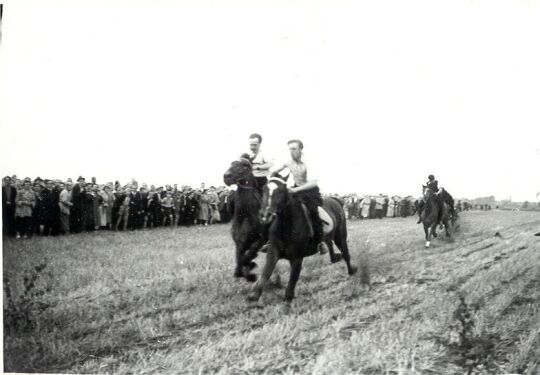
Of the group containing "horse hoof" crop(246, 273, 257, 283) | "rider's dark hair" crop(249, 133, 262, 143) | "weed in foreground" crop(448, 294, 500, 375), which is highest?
"rider's dark hair" crop(249, 133, 262, 143)

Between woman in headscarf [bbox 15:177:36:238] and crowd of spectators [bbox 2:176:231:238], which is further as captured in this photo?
crowd of spectators [bbox 2:176:231:238]

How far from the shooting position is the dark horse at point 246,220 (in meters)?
Answer: 6.59

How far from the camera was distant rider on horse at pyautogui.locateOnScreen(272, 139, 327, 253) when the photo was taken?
6.26 m

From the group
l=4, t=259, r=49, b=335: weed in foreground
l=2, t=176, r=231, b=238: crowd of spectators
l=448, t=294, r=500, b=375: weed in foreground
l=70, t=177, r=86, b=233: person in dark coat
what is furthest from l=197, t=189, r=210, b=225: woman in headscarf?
l=448, t=294, r=500, b=375: weed in foreground

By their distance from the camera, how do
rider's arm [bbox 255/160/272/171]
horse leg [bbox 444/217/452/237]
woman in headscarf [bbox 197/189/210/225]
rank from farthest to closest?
1. woman in headscarf [bbox 197/189/210/225]
2. horse leg [bbox 444/217/452/237]
3. rider's arm [bbox 255/160/272/171]

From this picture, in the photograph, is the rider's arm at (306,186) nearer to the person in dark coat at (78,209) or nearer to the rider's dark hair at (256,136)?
the rider's dark hair at (256,136)

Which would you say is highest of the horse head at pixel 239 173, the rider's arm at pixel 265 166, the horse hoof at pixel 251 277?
the rider's arm at pixel 265 166

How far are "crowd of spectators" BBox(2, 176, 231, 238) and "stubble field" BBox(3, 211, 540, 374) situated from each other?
22.3 inches

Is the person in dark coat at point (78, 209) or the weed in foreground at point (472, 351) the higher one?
the person in dark coat at point (78, 209)

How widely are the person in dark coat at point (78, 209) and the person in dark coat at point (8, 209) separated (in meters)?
2.57

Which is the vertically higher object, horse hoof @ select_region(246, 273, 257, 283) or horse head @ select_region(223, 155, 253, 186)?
horse head @ select_region(223, 155, 253, 186)

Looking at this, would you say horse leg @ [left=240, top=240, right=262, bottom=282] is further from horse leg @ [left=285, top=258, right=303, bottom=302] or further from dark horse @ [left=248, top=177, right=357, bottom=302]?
horse leg @ [left=285, top=258, right=303, bottom=302]

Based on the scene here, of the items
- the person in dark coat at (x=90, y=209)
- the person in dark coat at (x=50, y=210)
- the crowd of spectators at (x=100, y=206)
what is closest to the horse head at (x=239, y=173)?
the crowd of spectators at (x=100, y=206)

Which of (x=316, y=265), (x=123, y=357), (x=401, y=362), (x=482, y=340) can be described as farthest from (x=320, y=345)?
(x=316, y=265)
